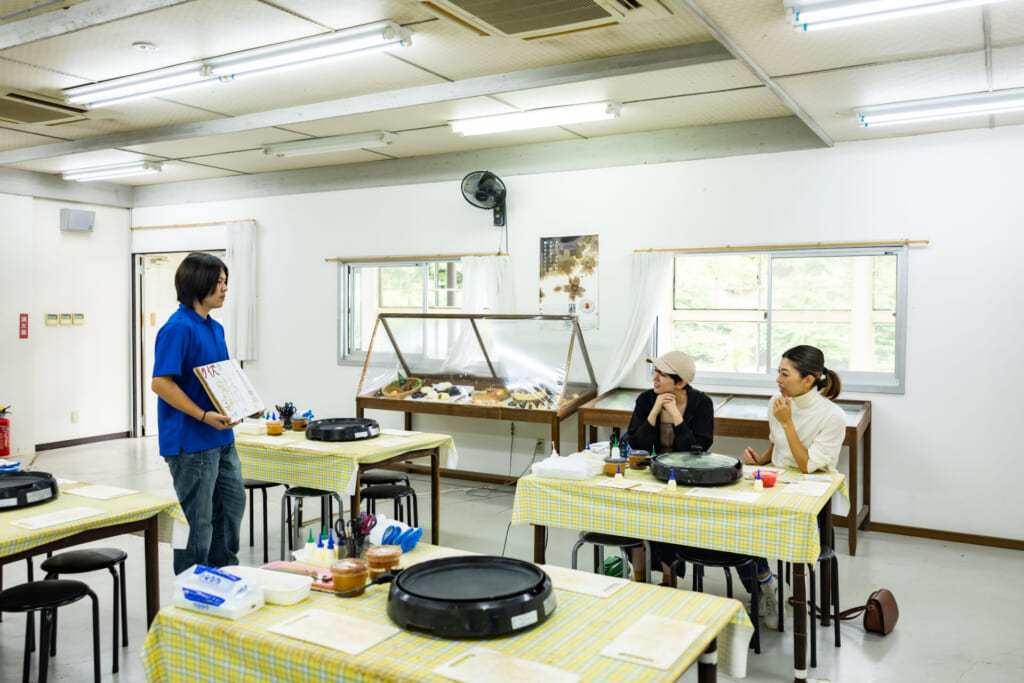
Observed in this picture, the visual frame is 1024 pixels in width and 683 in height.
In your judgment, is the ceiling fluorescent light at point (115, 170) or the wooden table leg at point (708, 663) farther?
the ceiling fluorescent light at point (115, 170)

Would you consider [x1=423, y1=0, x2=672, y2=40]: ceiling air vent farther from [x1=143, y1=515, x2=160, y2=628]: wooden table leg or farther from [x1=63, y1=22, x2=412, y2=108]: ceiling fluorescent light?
[x1=143, y1=515, x2=160, y2=628]: wooden table leg

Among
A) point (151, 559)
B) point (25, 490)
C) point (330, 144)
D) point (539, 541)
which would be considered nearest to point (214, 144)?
point (330, 144)

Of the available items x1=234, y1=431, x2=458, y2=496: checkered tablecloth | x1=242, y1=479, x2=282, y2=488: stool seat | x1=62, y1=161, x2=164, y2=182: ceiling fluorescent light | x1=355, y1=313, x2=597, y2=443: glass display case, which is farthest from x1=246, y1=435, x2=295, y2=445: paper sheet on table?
x1=62, y1=161, x2=164, y2=182: ceiling fluorescent light

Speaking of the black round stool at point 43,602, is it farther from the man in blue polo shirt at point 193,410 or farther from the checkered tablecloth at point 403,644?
the checkered tablecloth at point 403,644

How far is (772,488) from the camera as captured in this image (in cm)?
312

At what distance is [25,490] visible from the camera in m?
2.78

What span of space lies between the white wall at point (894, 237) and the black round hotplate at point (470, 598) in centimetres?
408

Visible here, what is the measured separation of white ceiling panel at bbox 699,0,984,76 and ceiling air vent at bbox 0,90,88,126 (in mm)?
4551

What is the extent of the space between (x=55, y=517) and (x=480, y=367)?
152 inches

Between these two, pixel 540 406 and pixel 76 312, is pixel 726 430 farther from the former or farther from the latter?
pixel 76 312

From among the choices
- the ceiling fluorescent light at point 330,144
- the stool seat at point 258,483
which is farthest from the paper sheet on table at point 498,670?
the ceiling fluorescent light at point 330,144

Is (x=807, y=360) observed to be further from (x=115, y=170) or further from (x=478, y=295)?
(x=115, y=170)

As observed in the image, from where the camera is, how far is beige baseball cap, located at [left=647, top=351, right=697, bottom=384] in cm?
373

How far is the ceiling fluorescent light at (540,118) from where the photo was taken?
515 cm
